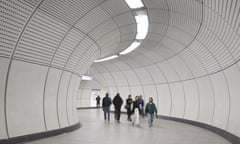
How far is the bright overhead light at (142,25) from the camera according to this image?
9070 mm

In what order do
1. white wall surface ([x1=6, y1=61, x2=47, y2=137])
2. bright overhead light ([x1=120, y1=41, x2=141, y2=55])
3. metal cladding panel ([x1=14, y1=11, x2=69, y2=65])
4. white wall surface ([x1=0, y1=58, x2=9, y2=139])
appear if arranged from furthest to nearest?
1. bright overhead light ([x1=120, y1=41, x2=141, y2=55])
2. white wall surface ([x1=6, y1=61, x2=47, y2=137])
3. metal cladding panel ([x1=14, y1=11, x2=69, y2=65])
4. white wall surface ([x1=0, y1=58, x2=9, y2=139])

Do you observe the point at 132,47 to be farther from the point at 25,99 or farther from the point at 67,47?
the point at 25,99

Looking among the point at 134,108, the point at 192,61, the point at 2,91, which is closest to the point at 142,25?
the point at 192,61

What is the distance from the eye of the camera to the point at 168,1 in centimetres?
730

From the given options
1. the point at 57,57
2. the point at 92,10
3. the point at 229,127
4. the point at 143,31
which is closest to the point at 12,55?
the point at 57,57

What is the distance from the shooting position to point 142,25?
398 inches

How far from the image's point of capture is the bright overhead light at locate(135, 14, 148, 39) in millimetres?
9070

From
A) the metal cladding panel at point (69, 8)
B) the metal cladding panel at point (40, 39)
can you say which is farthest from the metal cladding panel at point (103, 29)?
the metal cladding panel at point (40, 39)

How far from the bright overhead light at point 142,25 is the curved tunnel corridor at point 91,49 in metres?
0.20

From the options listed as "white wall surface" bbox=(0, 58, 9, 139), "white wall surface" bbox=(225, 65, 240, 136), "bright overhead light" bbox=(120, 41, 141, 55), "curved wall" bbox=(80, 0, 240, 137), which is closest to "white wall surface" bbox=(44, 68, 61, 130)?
"white wall surface" bbox=(0, 58, 9, 139)

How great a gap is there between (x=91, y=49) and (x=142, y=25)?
3.01 meters

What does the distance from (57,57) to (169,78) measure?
9984 millimetres

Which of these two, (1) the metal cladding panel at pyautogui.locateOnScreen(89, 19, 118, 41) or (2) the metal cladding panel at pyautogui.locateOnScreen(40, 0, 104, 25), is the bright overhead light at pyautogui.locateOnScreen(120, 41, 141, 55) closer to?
(1) the metal cladding panel at pyautogui.locateOnScreen(89, 19, 118, 41)

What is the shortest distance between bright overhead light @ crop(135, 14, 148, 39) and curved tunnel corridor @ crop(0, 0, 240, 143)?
0.65 ft
